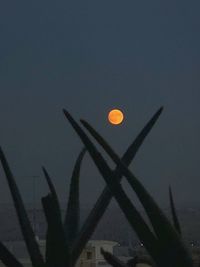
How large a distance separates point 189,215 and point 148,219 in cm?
13516

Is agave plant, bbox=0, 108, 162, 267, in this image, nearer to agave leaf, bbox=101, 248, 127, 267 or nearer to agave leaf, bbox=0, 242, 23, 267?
agave leaf, bbox=0, 242, 23, 267

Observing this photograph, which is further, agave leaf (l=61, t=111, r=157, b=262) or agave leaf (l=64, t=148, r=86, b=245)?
agave leaf (l=64, t=148, r=86, b=245)

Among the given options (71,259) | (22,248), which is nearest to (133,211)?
(71,259)

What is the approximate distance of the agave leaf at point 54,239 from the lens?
1.78 m

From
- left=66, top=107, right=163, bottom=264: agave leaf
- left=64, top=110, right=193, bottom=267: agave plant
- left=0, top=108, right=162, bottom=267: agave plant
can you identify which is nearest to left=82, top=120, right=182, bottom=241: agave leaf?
left=64, top=110, right=193, bottom=267: agave plant

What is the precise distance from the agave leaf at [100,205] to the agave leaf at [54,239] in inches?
7.8

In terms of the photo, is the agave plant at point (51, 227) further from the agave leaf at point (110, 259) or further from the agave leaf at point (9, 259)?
the agave leaf at point (110, 259)

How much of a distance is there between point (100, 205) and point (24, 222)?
0.87ft

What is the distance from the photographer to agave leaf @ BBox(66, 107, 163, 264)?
2090mm

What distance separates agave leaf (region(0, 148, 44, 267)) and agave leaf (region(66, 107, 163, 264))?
12 centimetres

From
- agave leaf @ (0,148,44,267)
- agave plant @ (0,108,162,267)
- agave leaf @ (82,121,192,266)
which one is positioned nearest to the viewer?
agave leaf @ (82,121,192,266)

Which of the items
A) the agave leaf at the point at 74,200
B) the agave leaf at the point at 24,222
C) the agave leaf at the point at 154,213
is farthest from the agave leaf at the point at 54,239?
the agave leaf at the point at 74,200

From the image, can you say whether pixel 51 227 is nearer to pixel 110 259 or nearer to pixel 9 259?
pixel 110 259

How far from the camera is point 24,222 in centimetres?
219
